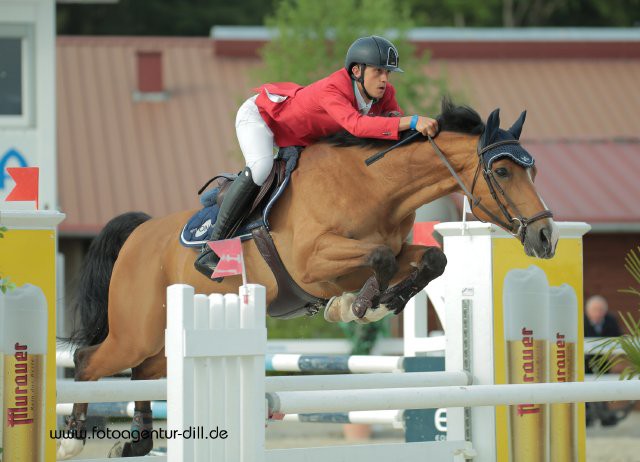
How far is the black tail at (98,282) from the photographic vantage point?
588 centimetres

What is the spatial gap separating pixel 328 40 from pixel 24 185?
28.9 ft

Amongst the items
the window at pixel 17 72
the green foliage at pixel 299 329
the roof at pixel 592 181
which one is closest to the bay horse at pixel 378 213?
the window at pixel 17 72

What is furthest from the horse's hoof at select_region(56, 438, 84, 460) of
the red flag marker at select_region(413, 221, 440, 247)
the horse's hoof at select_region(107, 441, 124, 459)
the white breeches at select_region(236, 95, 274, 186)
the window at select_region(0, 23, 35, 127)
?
the window at select_region(0, 23, 35, 127)

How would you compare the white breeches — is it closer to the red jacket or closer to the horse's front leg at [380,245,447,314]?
the red jacket

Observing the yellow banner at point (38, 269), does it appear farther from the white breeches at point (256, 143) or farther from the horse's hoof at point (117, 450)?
the horse's hoof at point (117, 450)

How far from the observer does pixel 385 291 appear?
4.91m

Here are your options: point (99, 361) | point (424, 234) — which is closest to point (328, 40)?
point (424, 234)

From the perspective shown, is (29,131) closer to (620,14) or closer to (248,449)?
(248,449)

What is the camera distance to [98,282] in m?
6.02

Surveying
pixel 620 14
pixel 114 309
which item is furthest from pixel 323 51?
pixel 620 14

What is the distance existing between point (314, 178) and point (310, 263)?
0.39 meters

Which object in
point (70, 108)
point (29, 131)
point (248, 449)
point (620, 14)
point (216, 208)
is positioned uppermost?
point (620, 14)

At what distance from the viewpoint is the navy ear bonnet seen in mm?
4656

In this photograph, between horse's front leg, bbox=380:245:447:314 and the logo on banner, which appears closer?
horse's front leg, bbox=380:245:447:314
